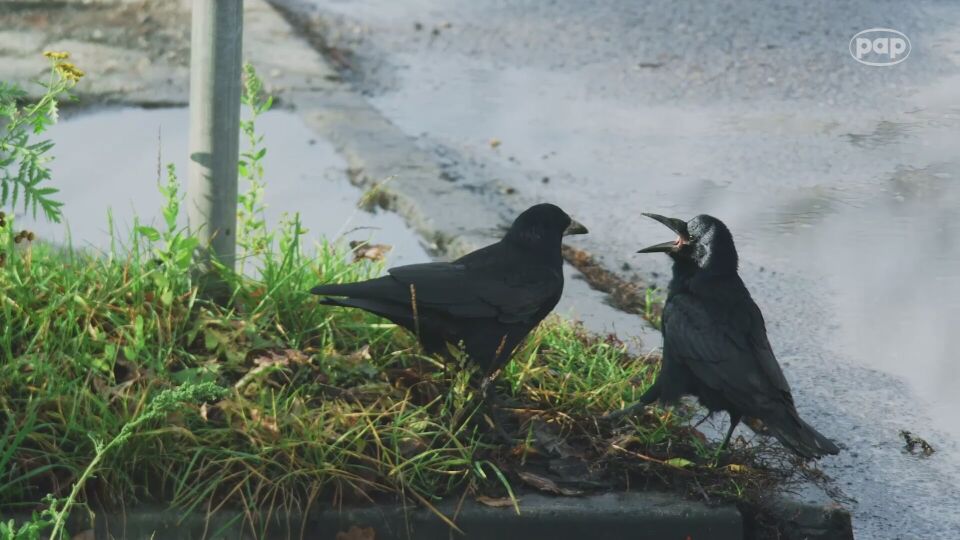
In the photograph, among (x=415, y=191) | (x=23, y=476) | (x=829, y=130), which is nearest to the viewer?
(x=23, y=476)

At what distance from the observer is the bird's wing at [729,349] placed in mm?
3789

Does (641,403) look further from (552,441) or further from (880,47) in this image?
(880,47)

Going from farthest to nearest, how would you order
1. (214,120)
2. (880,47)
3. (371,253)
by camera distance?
(880,47), (371,253), (214,120)

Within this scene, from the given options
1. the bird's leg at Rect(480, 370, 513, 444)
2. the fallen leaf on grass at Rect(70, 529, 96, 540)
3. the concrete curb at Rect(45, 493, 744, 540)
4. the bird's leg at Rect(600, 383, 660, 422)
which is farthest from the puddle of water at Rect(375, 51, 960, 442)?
the fallen leaf on grass at Rect(70, 529, 96, 540)

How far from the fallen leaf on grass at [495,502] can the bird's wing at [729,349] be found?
72cm

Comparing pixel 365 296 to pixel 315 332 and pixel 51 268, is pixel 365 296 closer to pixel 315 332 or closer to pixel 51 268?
pixel 315 332

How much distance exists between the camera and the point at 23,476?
10.9 ft

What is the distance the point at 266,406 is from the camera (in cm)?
368

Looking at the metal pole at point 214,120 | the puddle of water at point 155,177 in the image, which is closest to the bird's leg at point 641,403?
the metal pole at point 214,120

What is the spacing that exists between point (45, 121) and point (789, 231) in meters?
3.79

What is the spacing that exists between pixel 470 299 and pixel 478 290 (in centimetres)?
4

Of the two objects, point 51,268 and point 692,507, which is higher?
point 51,268

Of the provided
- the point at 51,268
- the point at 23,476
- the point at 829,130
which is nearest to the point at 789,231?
the point at 829,130

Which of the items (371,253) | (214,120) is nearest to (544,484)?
(371,253)
